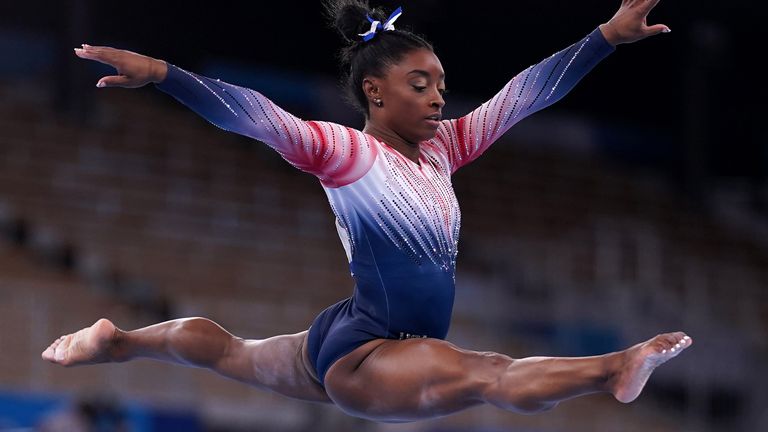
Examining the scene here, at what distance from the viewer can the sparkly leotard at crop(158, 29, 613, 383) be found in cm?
386

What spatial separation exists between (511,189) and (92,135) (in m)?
4.38

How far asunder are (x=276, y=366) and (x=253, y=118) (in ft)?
3.14

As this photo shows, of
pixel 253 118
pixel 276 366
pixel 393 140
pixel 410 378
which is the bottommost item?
pixel 276 366

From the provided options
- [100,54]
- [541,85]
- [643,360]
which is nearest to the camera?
[643,360]

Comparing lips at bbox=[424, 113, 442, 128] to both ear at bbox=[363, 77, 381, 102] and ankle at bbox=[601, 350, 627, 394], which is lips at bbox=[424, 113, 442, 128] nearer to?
ear at bbox=[363, 77, 381, 102]

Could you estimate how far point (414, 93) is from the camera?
408 centimetres

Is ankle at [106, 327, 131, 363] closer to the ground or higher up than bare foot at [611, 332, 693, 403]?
closer to the ground

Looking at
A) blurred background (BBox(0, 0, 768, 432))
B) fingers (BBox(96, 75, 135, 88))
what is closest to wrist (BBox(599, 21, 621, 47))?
fingers (BBox(96, 75, 135, 88))

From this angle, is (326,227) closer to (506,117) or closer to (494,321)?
(494,321)

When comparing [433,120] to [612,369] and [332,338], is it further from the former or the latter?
[612,369]

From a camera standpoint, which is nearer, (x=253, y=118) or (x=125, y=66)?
(x=125, y=66)

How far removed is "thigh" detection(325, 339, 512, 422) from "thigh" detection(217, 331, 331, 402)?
0.24m

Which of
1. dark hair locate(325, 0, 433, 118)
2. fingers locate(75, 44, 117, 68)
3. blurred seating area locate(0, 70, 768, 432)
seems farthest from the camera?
A: blurred seating area locate(0, 70, 768, 432)

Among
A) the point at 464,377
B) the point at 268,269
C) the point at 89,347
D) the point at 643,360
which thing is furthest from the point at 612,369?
the point at 268,269
